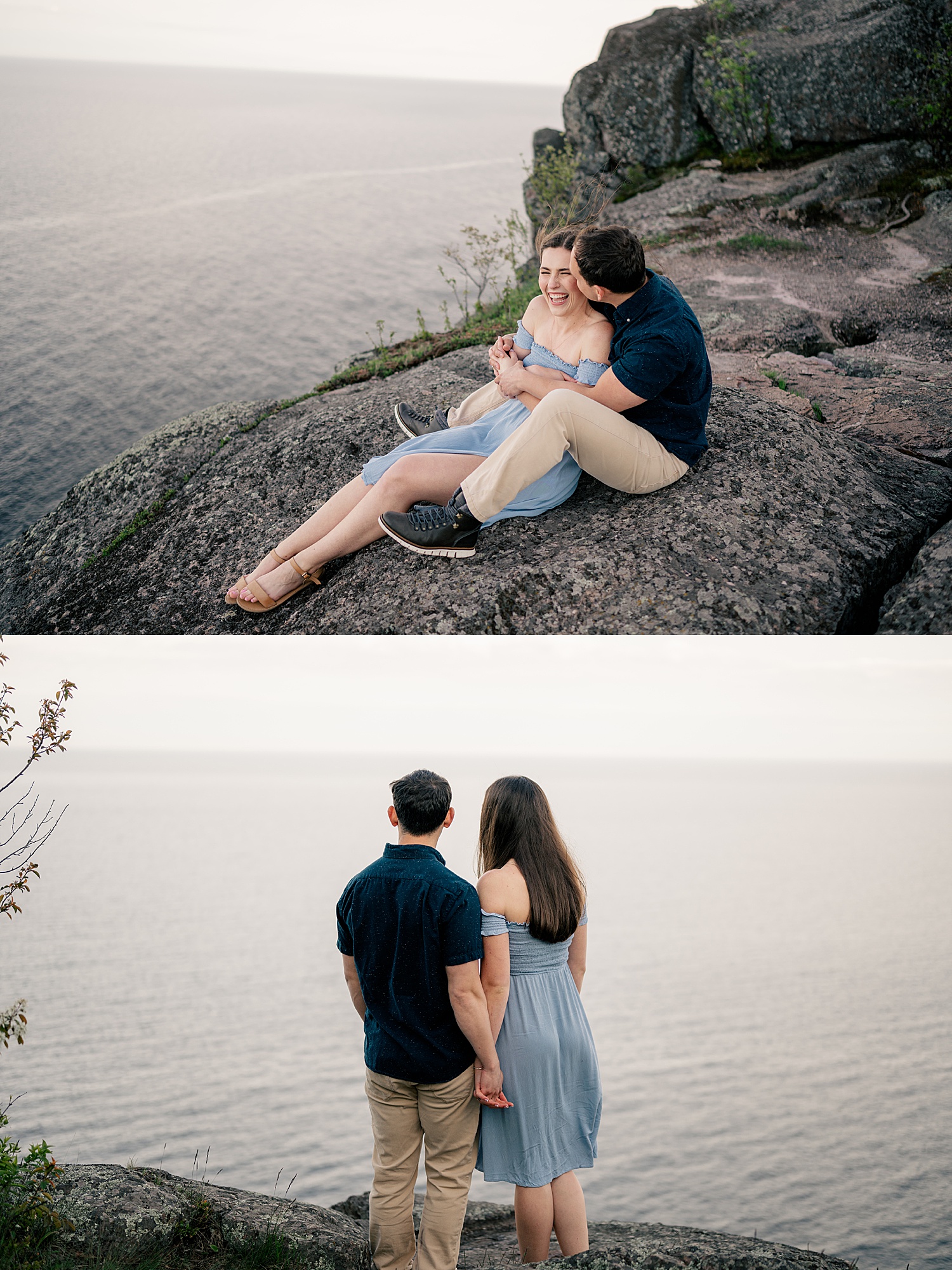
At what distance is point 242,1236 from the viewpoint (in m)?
2.76

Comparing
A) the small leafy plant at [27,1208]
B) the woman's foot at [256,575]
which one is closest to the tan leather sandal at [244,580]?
the woman's foot at [256,575]

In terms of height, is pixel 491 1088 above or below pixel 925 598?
below

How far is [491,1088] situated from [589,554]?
1.95 meters

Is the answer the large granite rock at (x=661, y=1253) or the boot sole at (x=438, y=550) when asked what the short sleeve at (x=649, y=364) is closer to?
the boot sole at (x=438, y=550)

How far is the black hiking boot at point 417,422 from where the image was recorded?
3889mm

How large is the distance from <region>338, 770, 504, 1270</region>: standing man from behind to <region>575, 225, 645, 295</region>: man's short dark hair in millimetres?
1920

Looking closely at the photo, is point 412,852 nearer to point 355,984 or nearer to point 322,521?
point 355,984

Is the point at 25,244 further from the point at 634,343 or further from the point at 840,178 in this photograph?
the point at 634,343

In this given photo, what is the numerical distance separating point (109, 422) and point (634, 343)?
7737 millimetres

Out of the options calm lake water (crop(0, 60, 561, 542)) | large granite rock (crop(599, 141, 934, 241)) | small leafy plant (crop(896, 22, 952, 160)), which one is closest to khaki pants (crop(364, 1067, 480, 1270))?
calm lake water (crop(0, 60, 561, 542))

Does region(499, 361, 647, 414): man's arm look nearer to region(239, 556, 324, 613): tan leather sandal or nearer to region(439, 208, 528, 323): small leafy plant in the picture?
region(239, 556, 324, 613): tan leather sandal

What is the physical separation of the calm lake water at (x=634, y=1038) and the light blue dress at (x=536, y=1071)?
584mm

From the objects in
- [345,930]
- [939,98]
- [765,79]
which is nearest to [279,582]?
[345,930]

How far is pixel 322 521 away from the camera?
366cm
